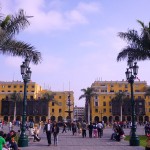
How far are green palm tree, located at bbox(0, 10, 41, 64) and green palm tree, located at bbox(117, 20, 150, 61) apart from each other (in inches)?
356

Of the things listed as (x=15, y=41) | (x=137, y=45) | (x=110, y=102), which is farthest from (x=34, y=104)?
(x=15, y=41)

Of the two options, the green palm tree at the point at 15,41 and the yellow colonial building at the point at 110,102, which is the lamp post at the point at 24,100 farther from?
the yellow colonial building at the point at 110,102

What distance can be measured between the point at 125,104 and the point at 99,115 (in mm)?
8501

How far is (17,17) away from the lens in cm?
1836

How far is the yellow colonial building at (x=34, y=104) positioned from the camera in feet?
292

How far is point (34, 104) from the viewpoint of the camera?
293 ft

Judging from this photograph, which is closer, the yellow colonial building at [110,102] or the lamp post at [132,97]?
the lamp post at [132,97]

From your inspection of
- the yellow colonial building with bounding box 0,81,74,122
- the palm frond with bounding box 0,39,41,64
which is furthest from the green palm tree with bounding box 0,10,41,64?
the yellow colonial building with bounding box 0,81,74,122

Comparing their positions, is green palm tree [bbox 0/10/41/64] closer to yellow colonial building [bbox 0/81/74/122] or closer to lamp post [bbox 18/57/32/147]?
lamp post [bbox 18/57/32/147]

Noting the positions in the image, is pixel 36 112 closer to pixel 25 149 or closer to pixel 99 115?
pixel 99 115

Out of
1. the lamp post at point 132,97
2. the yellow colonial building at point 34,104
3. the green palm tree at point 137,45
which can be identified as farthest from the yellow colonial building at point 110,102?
the lamp post at point 132,97

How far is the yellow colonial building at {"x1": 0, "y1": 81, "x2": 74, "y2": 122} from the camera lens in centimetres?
8906

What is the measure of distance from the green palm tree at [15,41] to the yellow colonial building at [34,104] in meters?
68.6

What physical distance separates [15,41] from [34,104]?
71754 mm
